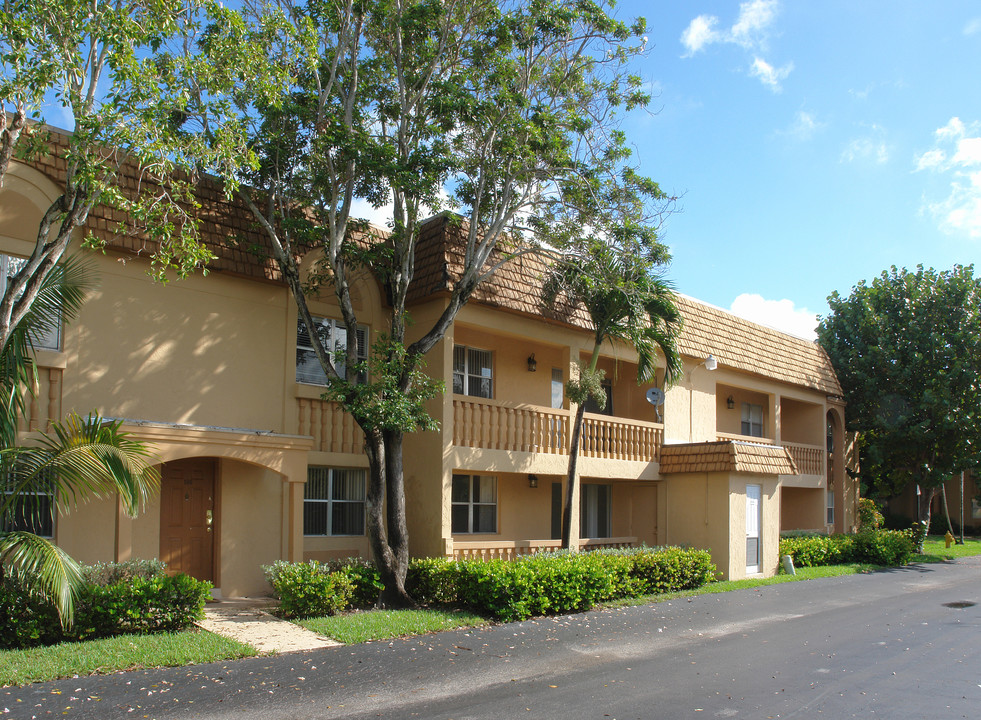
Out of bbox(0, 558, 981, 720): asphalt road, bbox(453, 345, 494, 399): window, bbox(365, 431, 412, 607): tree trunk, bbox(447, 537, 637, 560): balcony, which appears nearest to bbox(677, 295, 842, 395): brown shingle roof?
bbox(453, 345, 494, 399): window

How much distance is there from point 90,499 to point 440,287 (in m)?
6.59

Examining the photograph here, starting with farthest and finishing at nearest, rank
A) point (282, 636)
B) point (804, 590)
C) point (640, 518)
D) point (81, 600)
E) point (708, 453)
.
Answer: point (640, 518) < point (708, 453) < point (804, 590) < point (282, 636) < point (81, 600)

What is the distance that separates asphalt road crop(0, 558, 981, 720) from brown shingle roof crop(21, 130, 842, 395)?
614cm

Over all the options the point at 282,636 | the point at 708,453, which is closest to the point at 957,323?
the point at 708,453

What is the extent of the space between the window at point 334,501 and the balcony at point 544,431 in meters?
2.14

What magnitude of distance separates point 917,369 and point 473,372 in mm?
14466

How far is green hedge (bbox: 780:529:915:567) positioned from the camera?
21062 millimetres

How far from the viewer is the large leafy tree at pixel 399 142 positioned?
42.0 ft

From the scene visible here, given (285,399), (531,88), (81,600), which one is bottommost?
(81,600)

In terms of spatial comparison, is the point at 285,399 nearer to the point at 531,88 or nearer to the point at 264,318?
the point at 264,318

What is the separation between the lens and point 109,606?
33.6 feet

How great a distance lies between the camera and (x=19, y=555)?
29.6 feet

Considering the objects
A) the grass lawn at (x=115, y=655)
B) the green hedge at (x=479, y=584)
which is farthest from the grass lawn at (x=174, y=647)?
the green hedge at (x=479, y=584)

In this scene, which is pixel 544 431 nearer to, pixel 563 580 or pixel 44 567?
pixel 563 580
